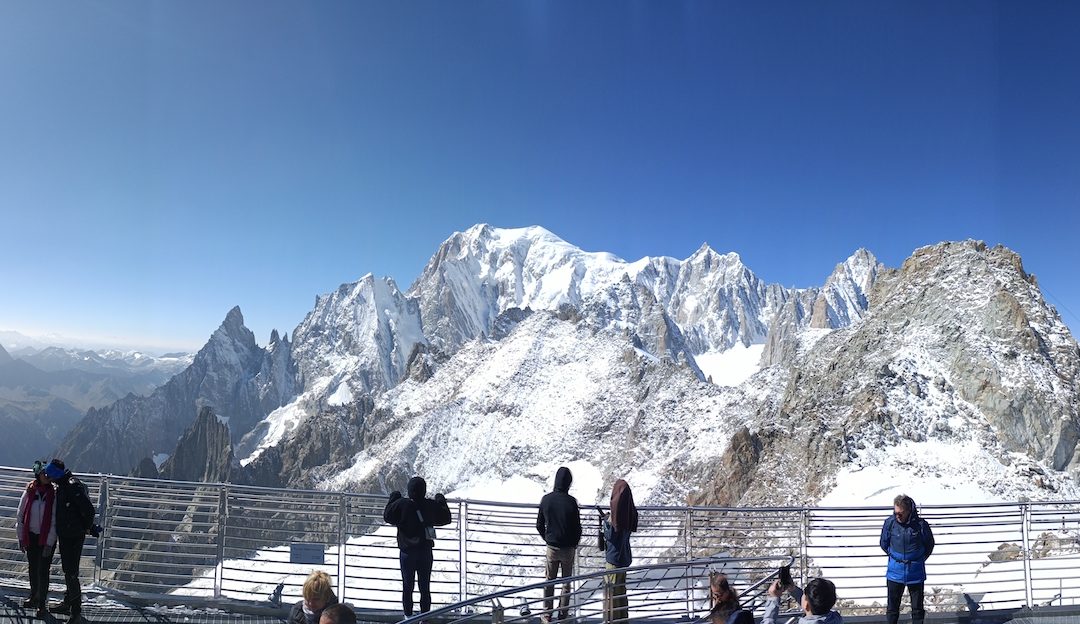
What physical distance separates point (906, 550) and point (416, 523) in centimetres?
566

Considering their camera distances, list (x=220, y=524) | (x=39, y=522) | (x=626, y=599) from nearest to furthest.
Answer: (x=39, y=522) → (x=626, y=599) → (x=220, y=524)

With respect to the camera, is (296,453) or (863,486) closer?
(863,486)

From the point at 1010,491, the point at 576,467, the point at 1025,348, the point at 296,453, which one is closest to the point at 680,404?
the point at 576,467

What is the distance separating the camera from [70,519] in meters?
7.36

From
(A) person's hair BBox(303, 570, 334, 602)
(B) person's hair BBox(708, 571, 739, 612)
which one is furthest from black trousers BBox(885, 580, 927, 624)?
(A) person's hair BBox(303, 570, 334, 602)

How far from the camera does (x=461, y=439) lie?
8331cm

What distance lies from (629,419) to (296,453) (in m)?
80.6

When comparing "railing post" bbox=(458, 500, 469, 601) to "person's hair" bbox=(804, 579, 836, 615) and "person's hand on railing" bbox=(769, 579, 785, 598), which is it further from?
"person's hair" bbox=(804, 579, 836, 615)

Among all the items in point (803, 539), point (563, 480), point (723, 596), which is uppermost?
point (563, 480)

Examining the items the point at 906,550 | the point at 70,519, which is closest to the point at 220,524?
the point at 70,519

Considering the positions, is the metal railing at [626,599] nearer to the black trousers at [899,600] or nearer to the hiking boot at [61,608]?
the black trousers at [899,600]

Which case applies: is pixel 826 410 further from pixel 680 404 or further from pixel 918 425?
pixel 680 404

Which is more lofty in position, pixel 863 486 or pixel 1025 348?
pixel 1025 348

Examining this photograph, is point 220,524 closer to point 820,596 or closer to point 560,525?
point 560,525
